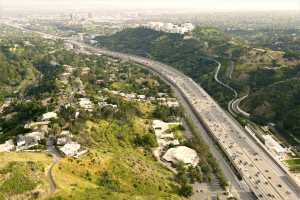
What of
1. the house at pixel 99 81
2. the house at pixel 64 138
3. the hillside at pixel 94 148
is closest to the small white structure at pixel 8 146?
the hillside at pixel 94 148

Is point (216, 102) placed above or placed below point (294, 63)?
below

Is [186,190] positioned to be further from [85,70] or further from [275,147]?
[85,70]

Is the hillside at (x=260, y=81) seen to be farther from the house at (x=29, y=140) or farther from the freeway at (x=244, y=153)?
the house at (x=29, y=140)

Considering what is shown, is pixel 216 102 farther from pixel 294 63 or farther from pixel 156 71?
pixel 156 71

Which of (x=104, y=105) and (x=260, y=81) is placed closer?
(x=104, y=105)

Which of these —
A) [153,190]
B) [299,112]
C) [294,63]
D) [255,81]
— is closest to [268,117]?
[299,112]

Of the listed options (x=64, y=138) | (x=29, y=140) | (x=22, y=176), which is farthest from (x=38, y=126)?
(x=22, y=176)
